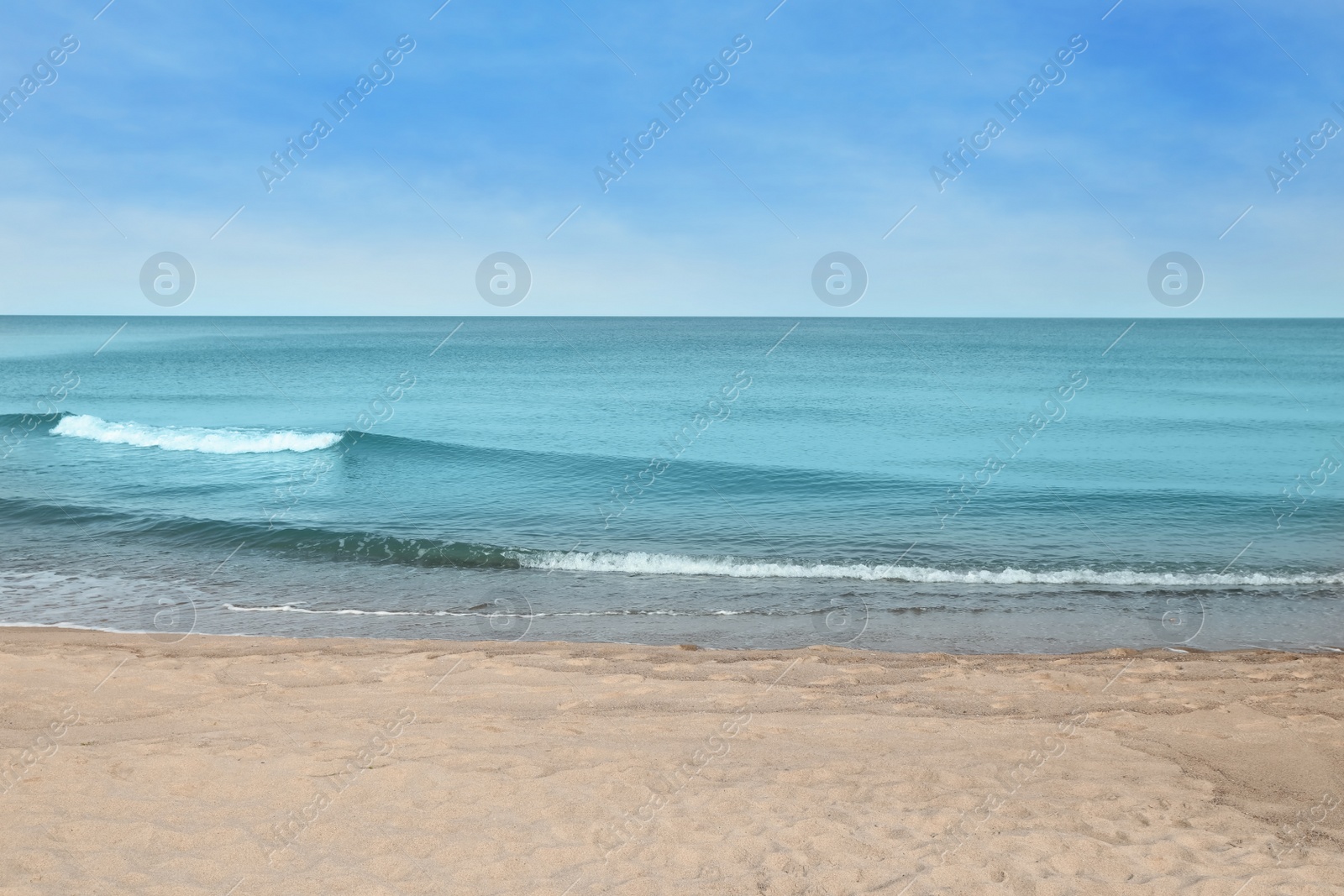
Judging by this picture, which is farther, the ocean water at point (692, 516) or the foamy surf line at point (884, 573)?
the foamy surf line at point (884, 573)

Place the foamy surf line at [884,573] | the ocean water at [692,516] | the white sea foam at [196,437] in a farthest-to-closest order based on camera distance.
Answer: the white sea foam at [196,437], the foamy surf line at [884,573], the ocean water at [692,516]

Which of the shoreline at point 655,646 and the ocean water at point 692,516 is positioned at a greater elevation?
the ocean water at point 692,516

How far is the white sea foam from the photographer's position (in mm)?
25031

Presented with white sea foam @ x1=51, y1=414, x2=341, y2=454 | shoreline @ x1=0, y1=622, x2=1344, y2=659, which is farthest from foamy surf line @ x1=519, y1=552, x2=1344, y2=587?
white sea foam @ x1=51, y1=414, x2=341, y2=454

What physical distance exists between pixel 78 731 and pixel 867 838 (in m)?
5.91

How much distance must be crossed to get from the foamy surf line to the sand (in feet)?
13.3

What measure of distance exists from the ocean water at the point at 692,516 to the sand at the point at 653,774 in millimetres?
2159

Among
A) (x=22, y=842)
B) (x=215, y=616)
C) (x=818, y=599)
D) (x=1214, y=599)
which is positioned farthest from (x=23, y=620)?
(x=1214, y=599)

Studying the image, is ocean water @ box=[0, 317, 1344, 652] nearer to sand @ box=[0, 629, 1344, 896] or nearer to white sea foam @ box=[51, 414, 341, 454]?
white sea foam @ box=[51, 414, 341, 454]

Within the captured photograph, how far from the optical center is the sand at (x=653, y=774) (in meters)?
4.81

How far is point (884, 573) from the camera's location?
1329 centimetres

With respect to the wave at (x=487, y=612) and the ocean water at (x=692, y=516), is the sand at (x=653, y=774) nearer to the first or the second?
the ocean water at (x=692, y=516)

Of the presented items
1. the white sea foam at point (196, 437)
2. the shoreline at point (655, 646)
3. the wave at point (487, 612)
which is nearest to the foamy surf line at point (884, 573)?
the wave at point (487, 612)

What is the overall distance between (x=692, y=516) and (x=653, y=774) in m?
10.9
